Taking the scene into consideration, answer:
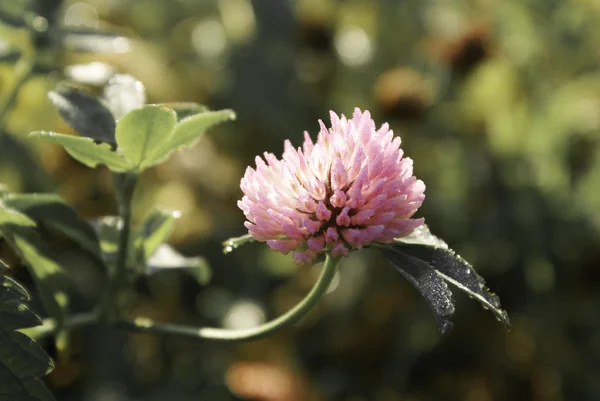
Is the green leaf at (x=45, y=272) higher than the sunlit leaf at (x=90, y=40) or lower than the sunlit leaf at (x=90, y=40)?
lower

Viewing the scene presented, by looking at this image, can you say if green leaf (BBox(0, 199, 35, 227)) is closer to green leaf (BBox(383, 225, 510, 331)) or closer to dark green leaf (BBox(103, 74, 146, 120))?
dark green leaf (BBox(103, 74, 146, 120))

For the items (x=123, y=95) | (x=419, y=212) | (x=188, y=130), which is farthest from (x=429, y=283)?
(x=419, y=212)

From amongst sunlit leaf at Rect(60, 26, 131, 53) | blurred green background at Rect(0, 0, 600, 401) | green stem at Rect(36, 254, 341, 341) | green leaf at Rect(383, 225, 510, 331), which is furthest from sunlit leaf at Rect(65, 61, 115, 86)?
green leaf at Rect(383, 225, 510, 331)

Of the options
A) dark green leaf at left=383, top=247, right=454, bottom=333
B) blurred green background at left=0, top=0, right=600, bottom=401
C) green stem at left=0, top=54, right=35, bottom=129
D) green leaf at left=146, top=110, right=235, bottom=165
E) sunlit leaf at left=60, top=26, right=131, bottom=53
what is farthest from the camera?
blurred green background at left=0, top=0, right=600, bottom=401

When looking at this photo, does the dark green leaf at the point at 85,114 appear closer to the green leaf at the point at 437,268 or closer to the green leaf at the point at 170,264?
the green leaf at the point at 170,264

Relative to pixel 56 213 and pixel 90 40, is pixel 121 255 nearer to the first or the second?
pixel 56 213

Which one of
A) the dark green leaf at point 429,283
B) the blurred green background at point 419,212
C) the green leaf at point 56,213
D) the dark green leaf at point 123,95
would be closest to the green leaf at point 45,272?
the green leaf at point 56,213
